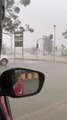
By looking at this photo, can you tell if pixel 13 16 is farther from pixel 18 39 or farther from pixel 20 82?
pixel 20 82

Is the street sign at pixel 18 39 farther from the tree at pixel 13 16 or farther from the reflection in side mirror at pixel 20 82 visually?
the reflection in side mirror at pixel 20 82

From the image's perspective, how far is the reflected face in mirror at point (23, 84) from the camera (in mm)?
1936

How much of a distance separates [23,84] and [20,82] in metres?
0.06

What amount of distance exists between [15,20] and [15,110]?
82.6 ft

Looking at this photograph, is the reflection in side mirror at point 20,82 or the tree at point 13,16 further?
the tree at point 13,16

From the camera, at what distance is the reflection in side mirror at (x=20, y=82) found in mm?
1848

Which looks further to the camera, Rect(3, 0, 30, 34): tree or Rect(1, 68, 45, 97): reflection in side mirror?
Rect(3, 0, 30, 34): tree

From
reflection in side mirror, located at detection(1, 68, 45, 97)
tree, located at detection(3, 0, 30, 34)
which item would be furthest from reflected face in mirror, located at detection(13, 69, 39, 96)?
tree, located at detection(3, 0, 30, 34)

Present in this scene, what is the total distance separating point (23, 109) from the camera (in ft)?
25.7

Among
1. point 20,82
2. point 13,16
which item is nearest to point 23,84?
point 20,82

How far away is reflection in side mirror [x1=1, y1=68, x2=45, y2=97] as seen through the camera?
1.85 m

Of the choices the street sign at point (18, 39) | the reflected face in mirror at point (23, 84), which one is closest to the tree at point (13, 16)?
the street sign at point (18, 39)

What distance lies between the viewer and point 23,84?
6.86 feet

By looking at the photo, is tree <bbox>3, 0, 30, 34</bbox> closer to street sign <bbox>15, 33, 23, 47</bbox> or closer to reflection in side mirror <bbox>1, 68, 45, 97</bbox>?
street sign <bbox>15, 33, 23, 47</bbox>
